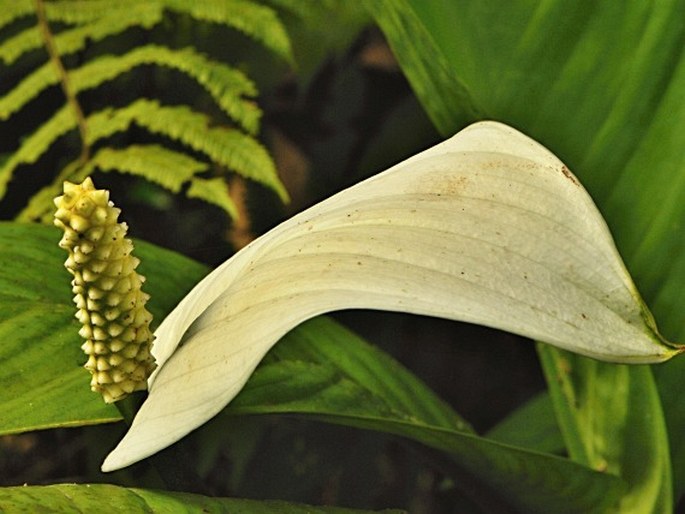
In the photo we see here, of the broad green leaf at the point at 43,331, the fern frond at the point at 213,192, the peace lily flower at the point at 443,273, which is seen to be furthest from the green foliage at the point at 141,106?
the peace lily flower at the point at 443,273

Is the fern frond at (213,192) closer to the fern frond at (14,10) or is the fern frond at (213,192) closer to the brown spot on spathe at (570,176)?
the fern frond at (14,10)

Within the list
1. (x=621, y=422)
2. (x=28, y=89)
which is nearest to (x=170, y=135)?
(x=28, y=89)

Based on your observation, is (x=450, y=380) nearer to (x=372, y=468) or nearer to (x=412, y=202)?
(x=372, y=468)

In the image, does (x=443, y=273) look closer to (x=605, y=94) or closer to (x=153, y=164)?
(x=605, y=94)

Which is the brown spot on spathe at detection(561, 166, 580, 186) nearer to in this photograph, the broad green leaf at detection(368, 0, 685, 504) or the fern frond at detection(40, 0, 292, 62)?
the broad green leaf at detection(368, 0, 685, 504)

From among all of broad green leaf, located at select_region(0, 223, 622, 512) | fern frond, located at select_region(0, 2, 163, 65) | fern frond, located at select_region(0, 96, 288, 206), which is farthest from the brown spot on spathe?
fern frond, located at select_region(0, 2, 163, 65)

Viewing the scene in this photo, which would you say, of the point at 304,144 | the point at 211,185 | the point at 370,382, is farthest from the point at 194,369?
the point at 304,144
